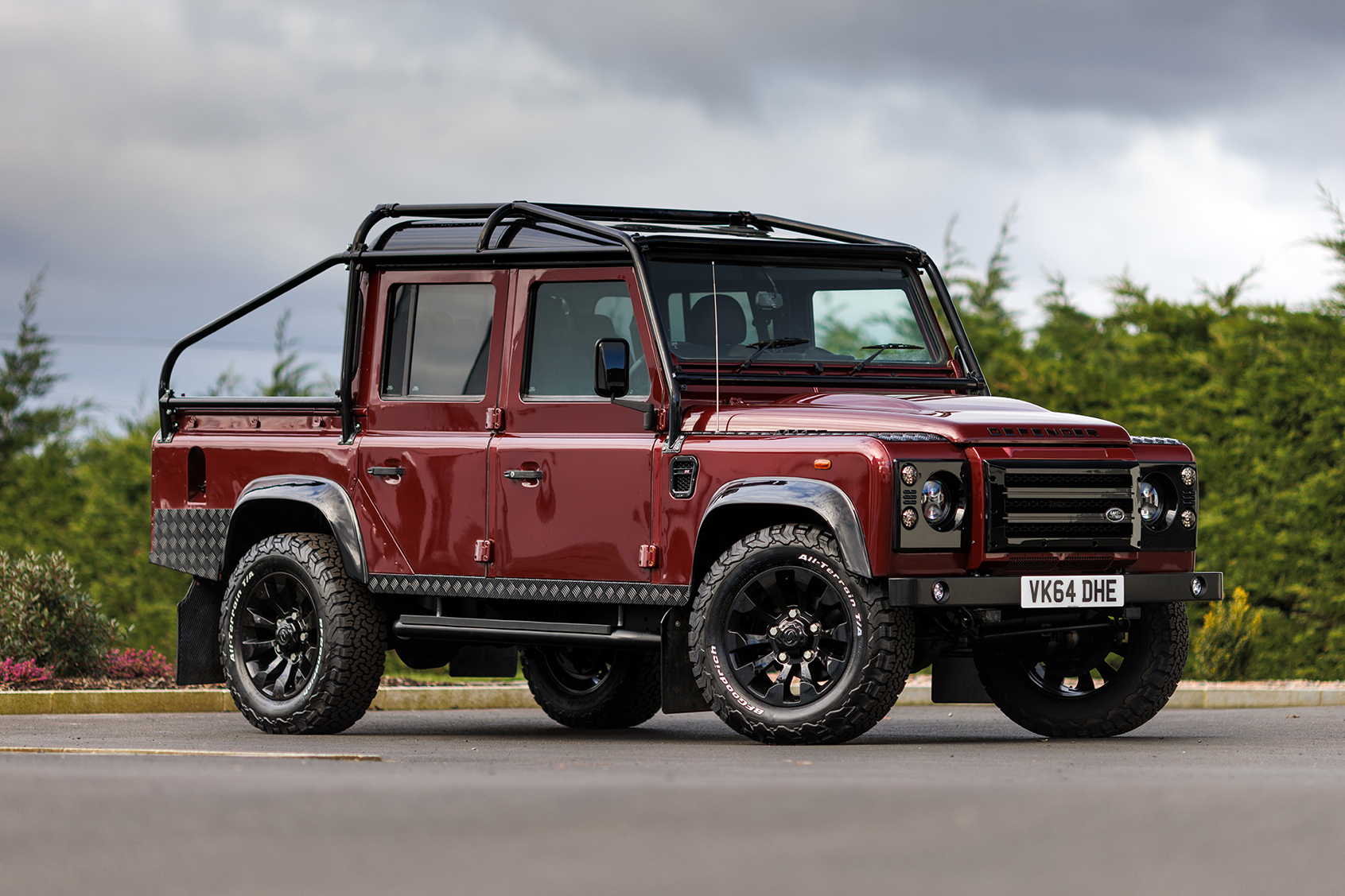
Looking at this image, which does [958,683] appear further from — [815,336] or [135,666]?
[135,666]

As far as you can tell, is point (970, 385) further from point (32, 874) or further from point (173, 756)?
point (32, 874)

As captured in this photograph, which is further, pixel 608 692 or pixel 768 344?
pixel 608 692

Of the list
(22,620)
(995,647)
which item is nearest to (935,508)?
(995,647)

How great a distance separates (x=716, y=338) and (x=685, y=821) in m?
4.13

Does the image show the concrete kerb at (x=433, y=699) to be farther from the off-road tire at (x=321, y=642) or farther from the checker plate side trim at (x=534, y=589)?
the checker plate side trim at (x=534, y=589)

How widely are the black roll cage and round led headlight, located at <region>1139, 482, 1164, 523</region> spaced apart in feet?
4.48

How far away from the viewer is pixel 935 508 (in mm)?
9008

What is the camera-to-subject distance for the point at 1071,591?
9.20 m

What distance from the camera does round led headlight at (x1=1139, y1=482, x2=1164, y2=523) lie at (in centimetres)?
988

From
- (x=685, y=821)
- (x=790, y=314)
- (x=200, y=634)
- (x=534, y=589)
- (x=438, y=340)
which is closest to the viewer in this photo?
(x=685, y=821)

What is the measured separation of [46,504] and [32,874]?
29.5m

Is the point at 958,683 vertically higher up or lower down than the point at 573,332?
lower down

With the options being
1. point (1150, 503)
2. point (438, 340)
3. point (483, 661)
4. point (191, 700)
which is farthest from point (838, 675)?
point (191, 700)

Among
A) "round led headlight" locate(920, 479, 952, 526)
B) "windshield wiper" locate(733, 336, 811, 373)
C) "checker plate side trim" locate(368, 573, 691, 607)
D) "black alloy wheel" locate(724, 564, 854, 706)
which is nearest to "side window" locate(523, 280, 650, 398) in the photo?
"windshield wiper" locate(733, 336, 811, 373)
